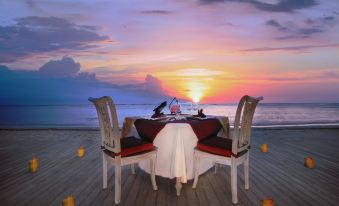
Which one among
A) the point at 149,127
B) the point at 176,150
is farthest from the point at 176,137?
the point at 149,127

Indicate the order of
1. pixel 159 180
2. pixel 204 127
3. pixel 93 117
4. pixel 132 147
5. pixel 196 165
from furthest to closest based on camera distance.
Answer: pixel 93 117 → pixel 159 180 → pixel 204 127 → pixel 196 165 → pixel 132 147

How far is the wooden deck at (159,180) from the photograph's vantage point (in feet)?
8.73

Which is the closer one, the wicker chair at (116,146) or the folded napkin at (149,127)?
the wicker chair at (116,146)

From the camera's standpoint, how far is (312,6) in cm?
761

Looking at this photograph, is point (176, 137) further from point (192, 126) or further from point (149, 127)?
point (149, 127)

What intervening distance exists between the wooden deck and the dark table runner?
58 cm

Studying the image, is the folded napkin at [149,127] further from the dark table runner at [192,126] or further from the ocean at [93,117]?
the ocean at [93,117]

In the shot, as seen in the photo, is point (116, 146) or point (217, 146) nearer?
point (116, 146)

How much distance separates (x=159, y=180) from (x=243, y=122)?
132cm

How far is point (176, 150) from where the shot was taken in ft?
9.65

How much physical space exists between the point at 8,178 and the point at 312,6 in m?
8.52

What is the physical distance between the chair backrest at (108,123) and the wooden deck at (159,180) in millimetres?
571

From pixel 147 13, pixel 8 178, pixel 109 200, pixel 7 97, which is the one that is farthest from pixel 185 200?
pixel 7 97

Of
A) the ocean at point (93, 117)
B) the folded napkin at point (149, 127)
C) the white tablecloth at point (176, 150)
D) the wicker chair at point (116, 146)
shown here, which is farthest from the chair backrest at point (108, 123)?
the ocean at point (93, 117)
